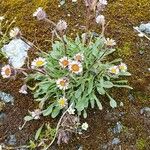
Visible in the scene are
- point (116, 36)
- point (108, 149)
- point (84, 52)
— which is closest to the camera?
point (108, 149)

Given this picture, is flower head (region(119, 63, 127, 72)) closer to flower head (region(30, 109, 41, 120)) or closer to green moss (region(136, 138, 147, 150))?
green moss (region(136, 138, 147, 150))

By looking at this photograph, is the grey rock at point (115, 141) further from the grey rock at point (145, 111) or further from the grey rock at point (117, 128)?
the grey rock at point (145, 111)

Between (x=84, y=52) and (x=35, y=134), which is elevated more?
(x=84, y=52)

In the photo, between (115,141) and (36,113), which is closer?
(115,141)

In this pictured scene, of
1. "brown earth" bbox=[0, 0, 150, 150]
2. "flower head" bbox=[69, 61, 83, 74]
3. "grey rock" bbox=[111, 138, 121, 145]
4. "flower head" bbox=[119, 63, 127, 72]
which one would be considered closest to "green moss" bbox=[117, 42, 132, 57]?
"brown earth" bbox=[0, 0, 150, 150]

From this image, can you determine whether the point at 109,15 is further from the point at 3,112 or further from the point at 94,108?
the point at 3,112

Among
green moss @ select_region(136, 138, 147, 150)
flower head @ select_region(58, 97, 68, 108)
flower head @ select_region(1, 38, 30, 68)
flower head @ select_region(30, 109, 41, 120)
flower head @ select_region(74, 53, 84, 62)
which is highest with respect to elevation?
flower head @ select_region(74, 53, 84, 62)

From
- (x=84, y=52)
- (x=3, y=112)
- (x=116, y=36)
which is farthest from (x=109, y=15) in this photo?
(x=3, y=112)

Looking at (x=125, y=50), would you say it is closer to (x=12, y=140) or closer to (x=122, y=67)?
(x=122, y=67)

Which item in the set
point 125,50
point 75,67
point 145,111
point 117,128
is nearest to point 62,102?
point 75,67
